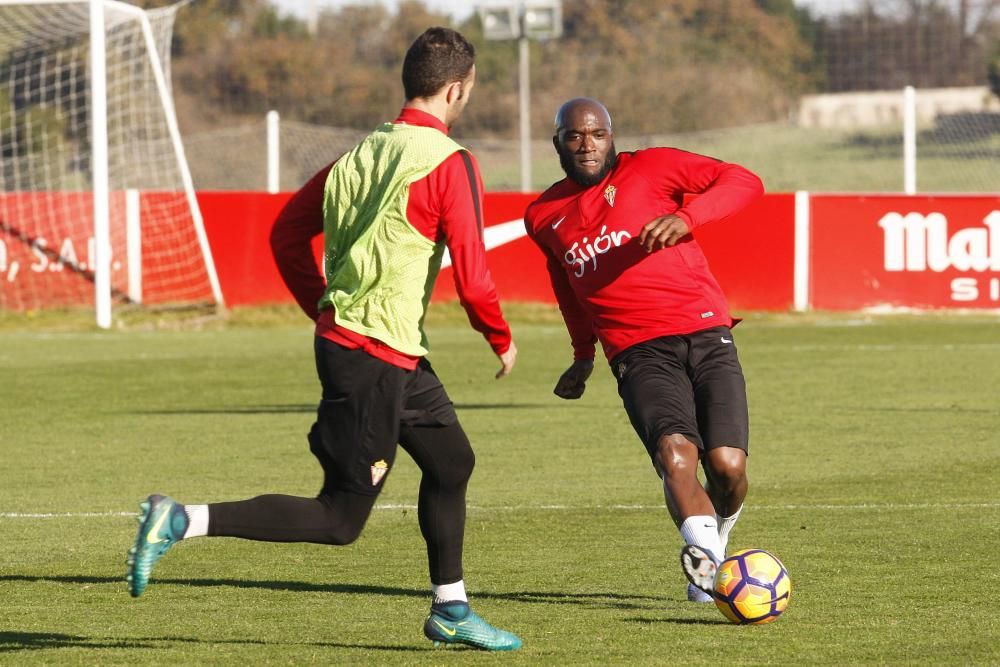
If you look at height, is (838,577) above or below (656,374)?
below

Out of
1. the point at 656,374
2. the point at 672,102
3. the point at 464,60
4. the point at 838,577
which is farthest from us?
the point at 672,102

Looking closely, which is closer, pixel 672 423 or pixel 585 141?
pixel 672 423

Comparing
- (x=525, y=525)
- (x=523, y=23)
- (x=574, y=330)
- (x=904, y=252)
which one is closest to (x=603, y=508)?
(x=525, y=525)

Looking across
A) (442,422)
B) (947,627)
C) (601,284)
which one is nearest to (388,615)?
(442,422)

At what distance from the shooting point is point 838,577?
24.6ft

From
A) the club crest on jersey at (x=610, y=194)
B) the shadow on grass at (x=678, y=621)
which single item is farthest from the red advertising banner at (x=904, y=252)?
the shadow on grass at (x=678, y=621)

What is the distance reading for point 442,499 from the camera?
6.20m

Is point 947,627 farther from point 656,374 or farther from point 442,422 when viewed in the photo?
point 442,422

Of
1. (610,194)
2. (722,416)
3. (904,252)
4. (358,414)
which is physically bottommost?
Answer: (904,252)

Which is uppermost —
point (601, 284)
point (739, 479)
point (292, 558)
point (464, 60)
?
point (464, 60)

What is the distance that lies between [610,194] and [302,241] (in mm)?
1588

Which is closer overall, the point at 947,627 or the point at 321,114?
the point at 947,627

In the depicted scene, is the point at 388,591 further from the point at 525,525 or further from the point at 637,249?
the point at 525,525

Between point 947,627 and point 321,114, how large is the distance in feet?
134
